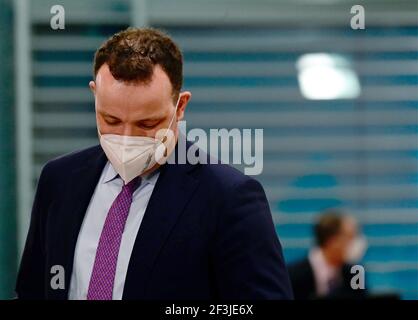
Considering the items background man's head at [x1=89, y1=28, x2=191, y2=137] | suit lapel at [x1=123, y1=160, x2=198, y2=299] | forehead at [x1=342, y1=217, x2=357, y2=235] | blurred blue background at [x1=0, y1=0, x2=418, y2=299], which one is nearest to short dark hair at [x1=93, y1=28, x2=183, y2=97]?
background man's head at [x1=89, y1=28, x2=191, y2=137]

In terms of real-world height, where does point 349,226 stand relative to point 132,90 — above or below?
below

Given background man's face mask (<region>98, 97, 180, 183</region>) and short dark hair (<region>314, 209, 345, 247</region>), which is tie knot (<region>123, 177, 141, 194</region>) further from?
short dark hair (<region>314, 209, 345, 247</region>)

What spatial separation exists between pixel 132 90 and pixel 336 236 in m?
0.85

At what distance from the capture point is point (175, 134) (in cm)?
190

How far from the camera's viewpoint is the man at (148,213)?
1.77 metres

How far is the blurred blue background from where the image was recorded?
106 inches

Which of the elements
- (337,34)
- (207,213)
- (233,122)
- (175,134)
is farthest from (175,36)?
(207,213)

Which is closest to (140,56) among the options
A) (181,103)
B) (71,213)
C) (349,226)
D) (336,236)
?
(181,103)

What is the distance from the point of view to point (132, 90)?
1814mm

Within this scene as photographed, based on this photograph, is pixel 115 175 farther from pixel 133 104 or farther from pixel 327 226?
pixel 327 226

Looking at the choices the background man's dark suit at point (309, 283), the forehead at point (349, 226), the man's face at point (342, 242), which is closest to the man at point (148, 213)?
the background man's dark suit at point (309, 283)

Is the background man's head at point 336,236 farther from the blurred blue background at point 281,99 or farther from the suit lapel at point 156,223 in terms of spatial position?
the suit lapel at point 156,223
